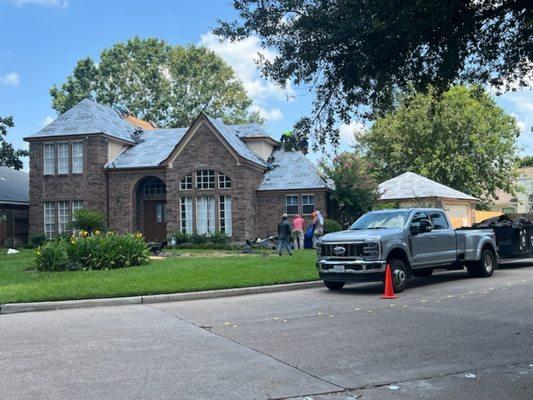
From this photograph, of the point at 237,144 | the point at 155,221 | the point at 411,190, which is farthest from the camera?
the point at 155,221

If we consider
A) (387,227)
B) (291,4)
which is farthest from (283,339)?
(387,227)

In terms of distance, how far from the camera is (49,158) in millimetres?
31156

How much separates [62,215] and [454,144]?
2711cm

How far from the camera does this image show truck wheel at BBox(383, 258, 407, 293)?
12.9 meters

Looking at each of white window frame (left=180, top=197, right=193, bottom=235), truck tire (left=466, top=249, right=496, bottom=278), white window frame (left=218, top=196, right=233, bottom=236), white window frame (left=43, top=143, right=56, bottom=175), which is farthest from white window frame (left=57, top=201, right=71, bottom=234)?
truck tire (left=466, top=249, right=496, bottom=278)

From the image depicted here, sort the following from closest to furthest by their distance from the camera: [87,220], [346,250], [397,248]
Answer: [346,250], [397,248], [87,220]

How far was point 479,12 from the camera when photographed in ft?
28.9

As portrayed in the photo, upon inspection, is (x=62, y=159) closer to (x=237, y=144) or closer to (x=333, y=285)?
(x=237, y=144)

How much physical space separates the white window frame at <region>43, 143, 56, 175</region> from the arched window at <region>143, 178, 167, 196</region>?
512 centimetres

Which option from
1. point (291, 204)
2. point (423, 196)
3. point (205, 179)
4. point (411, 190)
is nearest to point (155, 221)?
point (205, 179)

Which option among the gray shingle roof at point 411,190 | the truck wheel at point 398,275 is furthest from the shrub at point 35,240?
the truck wheel at point 398,275

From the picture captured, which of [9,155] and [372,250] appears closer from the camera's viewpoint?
[372,250]

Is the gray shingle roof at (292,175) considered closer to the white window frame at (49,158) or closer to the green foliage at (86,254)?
the white window frame at (49,158)

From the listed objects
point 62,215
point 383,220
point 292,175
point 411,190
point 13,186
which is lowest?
point 383,220
